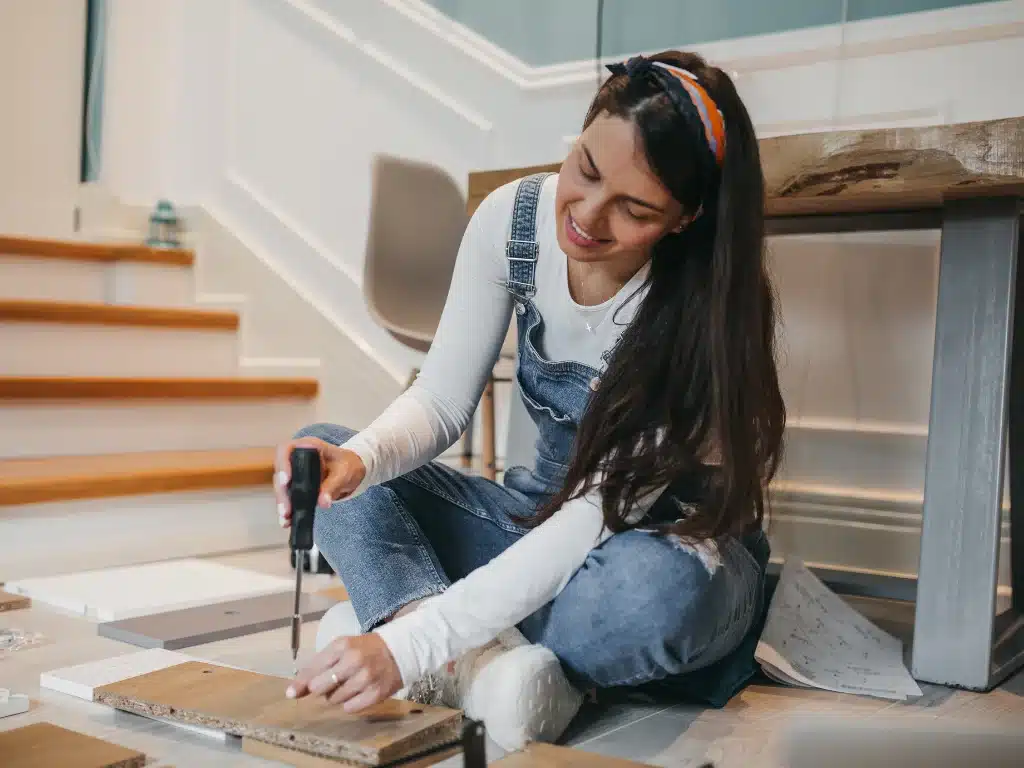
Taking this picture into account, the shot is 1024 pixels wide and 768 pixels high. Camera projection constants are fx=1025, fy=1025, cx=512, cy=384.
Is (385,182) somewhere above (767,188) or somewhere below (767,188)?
above

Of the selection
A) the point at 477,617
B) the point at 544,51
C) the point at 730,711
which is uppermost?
the point at 544,51

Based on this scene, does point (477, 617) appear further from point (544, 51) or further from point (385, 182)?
point (544, 51)

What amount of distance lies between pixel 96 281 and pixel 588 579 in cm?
219

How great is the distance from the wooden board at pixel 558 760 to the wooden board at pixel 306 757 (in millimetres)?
63

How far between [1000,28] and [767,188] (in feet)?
3.00

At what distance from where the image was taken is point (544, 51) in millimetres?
2658

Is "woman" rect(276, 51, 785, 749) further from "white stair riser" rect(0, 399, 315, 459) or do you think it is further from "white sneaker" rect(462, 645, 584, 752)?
"white stair riser" rect(0, 399, 315, 459)

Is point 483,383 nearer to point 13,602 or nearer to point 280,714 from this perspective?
point 280,714

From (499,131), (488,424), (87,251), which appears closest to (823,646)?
(488,424)

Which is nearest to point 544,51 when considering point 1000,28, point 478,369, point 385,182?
point 385,182

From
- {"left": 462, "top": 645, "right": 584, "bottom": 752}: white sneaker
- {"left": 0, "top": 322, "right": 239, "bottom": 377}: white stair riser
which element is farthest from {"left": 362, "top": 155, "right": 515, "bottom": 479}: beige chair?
{"left": 462, "top": 645, "right": 584, "bottom": 752}: white sneaker

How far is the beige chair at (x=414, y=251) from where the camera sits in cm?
227

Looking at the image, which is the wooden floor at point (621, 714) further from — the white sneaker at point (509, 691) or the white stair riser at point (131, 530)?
the white stair riser at point (131, 530)

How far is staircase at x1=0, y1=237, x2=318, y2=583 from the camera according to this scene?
1834 mm
